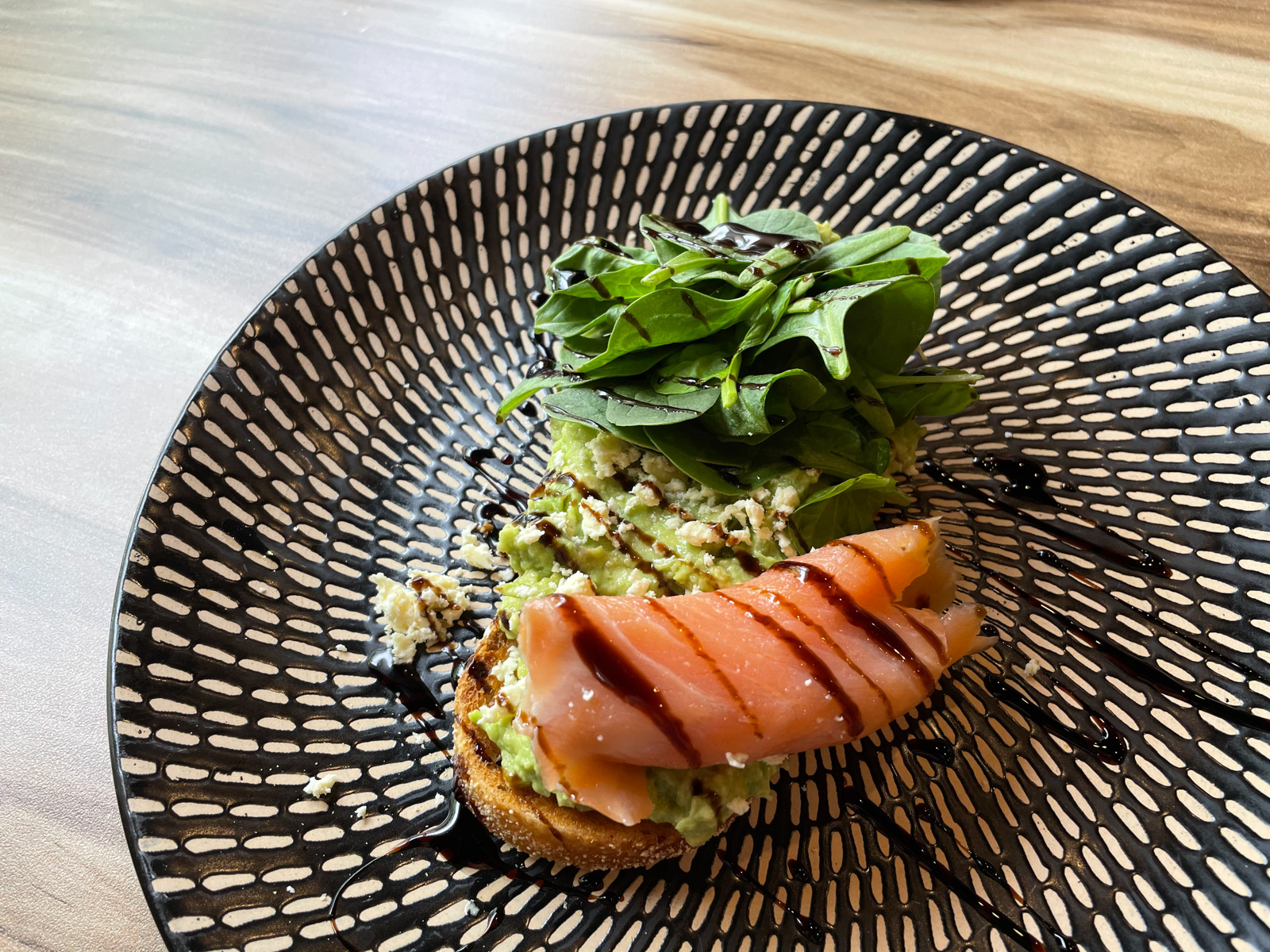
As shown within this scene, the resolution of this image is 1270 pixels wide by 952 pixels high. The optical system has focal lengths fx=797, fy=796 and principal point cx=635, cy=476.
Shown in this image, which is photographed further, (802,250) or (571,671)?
(802,250)

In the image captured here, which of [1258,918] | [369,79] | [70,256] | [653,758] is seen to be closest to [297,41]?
[369,79]

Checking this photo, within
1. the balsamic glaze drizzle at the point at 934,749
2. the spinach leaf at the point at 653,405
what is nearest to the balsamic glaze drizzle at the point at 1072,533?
the balsamic glaze drizzle at the point at 934,749

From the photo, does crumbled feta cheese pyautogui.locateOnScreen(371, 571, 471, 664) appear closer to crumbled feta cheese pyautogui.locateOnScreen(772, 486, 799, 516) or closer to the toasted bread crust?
the toasted bread crust

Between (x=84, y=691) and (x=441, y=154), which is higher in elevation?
(x=441, y=154)

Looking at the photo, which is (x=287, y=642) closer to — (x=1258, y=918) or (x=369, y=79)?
(x=1258, y=918)

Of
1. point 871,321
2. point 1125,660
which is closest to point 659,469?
point 871,321

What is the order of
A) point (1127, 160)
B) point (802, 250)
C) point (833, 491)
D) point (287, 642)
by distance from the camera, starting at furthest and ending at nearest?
point (1127, 160)
point (802, 250)
point (287, 642)
point (833, 491)

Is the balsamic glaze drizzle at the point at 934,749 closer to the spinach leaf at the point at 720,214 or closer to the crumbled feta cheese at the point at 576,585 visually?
the crumbled feta cheese at the point at 576,585

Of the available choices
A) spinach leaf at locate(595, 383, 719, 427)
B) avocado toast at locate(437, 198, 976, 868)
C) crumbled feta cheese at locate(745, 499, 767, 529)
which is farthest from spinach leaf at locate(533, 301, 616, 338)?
crumbled feta cheese at locate(745, 499, 767, 529)
